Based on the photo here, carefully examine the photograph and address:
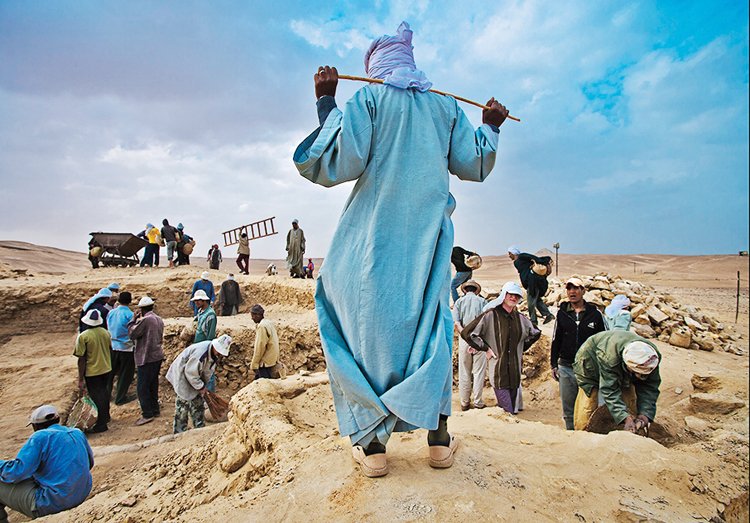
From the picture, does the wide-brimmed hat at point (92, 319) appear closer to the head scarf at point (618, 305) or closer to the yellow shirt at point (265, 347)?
the yellow shirt at point (265, 347)

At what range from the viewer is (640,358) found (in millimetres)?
3213

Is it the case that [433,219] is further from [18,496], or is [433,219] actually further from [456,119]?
[18,496]

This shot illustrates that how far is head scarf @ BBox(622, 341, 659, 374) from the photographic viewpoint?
321cm

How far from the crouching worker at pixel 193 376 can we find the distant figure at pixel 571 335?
13.5ft

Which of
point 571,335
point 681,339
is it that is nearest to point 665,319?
point 681,339

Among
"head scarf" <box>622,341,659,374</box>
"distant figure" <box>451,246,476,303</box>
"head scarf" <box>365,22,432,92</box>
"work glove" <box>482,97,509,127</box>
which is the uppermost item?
"head scarf" <box>365,22,432,92</box>

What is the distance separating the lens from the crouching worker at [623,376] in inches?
128

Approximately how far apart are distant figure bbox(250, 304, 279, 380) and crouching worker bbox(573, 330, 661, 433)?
478 cm

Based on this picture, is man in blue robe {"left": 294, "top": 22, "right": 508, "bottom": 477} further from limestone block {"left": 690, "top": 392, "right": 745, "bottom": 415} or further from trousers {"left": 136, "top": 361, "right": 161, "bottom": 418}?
trousers {"left": 136, "top": 361, "right": 161, "bottom": 418}

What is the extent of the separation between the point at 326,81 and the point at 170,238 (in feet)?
51.4

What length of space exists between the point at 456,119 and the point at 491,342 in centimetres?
311

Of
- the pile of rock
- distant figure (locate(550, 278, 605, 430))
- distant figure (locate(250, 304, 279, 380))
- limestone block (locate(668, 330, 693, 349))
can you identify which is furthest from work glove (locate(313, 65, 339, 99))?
limestone block (locate(668, 330, 693, 349))

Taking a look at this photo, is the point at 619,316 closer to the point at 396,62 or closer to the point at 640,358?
the point at 640,358

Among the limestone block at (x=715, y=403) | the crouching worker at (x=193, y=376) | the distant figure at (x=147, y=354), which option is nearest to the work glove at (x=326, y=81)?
the crouching worker at (x=193, y=376)
